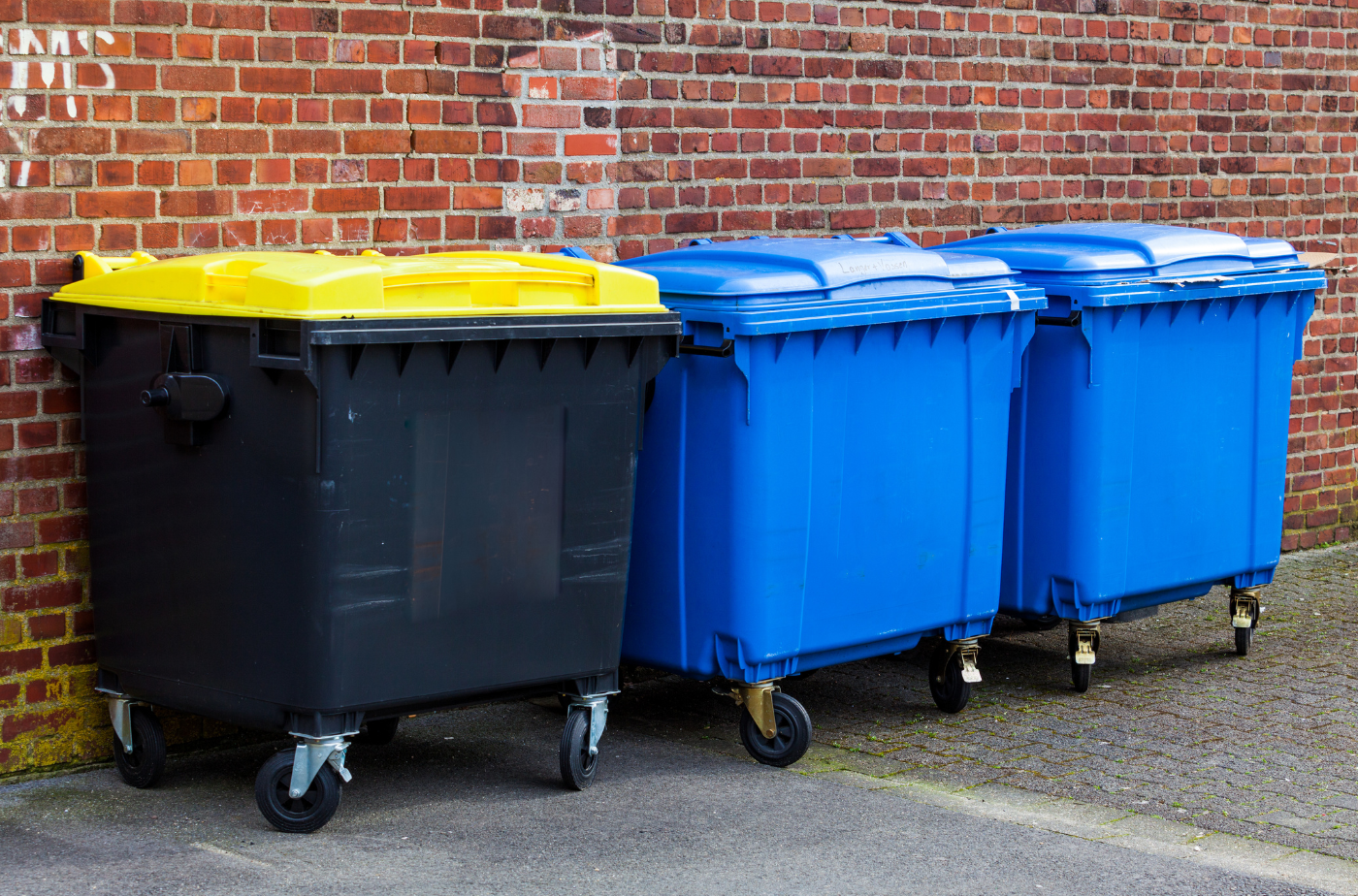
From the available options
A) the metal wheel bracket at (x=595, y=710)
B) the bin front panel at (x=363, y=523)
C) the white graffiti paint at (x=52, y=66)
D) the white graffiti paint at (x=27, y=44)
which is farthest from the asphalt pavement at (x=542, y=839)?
the white graffiti paint at (x=27, y=44)

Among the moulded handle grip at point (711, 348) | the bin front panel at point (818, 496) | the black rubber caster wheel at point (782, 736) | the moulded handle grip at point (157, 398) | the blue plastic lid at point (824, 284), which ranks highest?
the blue plastic lid at point (824, 284)

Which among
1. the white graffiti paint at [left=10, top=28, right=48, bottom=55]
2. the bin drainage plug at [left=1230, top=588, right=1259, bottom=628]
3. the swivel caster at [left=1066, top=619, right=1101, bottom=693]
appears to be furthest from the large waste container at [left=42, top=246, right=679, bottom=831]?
the bin drainage plug at [left=1230, top=588, right=1259, bottom=628]

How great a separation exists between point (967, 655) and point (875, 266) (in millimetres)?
1268

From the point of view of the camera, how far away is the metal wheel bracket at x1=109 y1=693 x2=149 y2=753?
4.71 meters

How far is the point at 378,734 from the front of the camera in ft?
17.0

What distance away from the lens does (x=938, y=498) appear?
5.30 m

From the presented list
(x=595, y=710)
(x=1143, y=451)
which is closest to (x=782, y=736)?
(x=595, y=710)

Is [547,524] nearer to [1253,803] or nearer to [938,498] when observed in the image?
[938,498]

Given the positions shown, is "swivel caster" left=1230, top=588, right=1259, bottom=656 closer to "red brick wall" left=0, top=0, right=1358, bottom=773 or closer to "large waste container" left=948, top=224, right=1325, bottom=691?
"large waste container" left=948, top=224, right=1325, bottom=691

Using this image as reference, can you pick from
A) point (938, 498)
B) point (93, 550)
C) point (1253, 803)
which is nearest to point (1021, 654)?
point (938, 498)

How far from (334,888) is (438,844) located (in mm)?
370

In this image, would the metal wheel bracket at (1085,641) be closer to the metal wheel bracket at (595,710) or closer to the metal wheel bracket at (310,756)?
the metal wheel bracket at (595,710)

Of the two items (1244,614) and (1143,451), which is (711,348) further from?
(1244,614)

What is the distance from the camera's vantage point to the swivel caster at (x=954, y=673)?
5.50m
